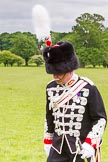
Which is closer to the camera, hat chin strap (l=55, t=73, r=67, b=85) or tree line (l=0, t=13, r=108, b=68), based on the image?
hat chin strap (l=55, t=73, r=67, b=85)

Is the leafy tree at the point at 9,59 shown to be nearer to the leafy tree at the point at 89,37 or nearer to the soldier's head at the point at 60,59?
the leafy tree at the point at 89,37

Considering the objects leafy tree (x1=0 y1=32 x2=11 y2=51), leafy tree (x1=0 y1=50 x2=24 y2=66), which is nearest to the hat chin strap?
leafy tree (x1=0 y1=50 x2=24 y2=66)

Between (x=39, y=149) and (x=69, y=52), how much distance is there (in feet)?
14.4

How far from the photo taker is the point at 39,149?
7852 mm

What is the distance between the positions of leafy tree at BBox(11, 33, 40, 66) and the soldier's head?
7467 centimetres

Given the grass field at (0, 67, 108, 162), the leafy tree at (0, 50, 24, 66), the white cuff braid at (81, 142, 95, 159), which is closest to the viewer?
the white cuff braid at (81, 142, 95, 159)

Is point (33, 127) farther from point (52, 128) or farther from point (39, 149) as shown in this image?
point (52, 128)

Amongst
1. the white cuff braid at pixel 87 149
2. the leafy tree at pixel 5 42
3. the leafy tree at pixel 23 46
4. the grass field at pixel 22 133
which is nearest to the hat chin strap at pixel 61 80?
the white cuff braid at pixel 87 149

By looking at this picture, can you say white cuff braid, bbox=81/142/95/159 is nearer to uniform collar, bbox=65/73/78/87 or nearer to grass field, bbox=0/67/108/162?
uniform collar, bbox=65/73/78/87

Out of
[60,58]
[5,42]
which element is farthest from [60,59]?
[5,42]

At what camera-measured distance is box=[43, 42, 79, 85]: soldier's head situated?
3648 millimetres

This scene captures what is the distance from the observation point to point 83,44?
7919cm

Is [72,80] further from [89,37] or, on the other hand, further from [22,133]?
[89,37]

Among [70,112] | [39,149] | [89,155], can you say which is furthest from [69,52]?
[39,149]
